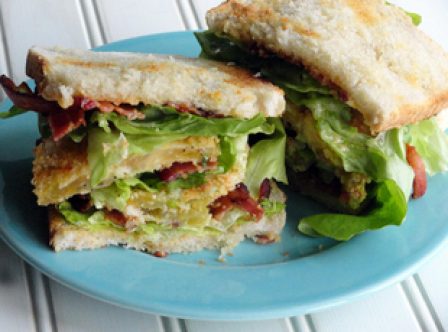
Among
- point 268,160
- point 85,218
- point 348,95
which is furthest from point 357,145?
point 85,218

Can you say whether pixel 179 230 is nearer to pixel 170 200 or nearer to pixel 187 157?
pixel 170 200

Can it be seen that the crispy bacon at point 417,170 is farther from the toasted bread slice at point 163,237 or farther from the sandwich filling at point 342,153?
the toasted bread slice at point 163,237

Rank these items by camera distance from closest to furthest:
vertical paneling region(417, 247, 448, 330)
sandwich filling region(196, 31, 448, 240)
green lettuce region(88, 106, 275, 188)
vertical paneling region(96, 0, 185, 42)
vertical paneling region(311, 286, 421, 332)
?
green lettuce region(88, 106, 275, 188)
vertical paneling region(311, 286, 421, 332)
vertical paneling region(417, 247, 448, 330)
sandwich filling region(196, 31, 448, 240)
vertical paneling region(96, 0, 185, 42)

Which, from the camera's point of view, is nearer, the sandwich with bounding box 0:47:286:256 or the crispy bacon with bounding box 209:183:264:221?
the sandwich with bounding box 0:47:286:256

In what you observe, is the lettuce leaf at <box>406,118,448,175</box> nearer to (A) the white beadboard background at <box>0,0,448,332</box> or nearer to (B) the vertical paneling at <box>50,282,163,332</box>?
(A) the white beadboard background at <box>0,0,448,332</box>

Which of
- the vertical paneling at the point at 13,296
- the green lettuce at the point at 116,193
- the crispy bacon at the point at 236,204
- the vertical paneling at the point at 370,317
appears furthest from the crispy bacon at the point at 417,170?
the vertical paneling at the point at 13,296

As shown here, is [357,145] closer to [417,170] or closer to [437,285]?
[417,170]

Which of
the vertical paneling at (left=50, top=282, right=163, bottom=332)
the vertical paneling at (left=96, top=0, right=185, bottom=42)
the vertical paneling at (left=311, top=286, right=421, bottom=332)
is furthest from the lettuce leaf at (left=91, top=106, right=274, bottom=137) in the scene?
the vertical paneling at (left=96, top=0, right=185, bottom=42)

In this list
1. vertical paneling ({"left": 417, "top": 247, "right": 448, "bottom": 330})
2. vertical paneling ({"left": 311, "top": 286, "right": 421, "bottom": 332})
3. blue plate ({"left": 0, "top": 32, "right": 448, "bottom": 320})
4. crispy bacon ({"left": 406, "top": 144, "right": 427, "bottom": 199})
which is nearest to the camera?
blue plate ({"left": 0, "top": 32, "right": 448, "bottom": 320})
